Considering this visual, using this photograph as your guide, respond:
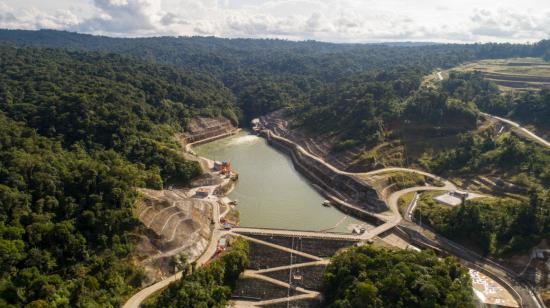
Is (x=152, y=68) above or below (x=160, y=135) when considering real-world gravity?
above

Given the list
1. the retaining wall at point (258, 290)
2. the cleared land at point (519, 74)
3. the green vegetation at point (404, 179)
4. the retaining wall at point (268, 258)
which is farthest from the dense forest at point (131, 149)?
the cleared land at point (519, 74)

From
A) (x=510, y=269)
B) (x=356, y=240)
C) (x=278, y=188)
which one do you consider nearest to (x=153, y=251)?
(x=356, y=240)

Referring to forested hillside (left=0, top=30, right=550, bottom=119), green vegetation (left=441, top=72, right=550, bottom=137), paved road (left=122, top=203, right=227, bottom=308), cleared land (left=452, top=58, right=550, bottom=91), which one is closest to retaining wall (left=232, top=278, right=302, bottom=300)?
paved road (left=122, top=203, right=227, bottom=308)

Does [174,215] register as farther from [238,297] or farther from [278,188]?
[278,188]

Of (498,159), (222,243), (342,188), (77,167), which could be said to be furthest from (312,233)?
(498,159)

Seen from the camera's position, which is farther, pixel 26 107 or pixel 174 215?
pixel 26 107

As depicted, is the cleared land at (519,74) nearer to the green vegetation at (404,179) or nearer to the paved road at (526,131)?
the paved road at (526,131)

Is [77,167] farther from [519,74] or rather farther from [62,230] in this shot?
[519,74]
